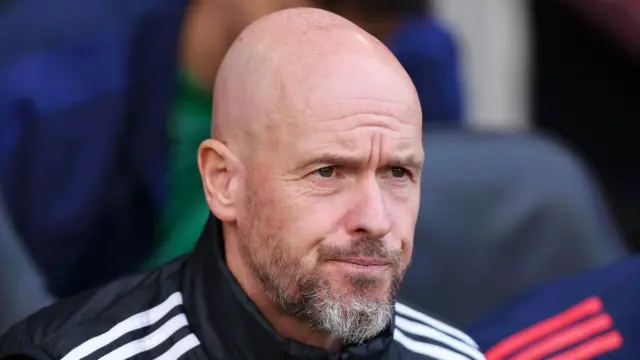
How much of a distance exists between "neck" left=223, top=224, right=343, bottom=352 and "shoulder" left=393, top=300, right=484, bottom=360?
14 centimetres

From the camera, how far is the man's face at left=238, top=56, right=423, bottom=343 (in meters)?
1.79

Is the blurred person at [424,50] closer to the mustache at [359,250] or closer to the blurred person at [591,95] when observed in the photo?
the blurred person at [591,95]

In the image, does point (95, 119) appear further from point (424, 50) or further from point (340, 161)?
point (340, 161)

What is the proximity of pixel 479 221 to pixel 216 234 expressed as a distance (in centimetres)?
105

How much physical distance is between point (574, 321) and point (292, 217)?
63cm

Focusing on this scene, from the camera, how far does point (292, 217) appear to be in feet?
5.94

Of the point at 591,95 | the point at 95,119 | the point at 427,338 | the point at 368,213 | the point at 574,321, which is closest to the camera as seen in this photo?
the point at 368,213

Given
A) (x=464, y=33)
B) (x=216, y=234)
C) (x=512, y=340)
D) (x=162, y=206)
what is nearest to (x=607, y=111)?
(x=464, y=33)

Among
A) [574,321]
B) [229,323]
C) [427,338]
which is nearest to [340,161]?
[229,323]

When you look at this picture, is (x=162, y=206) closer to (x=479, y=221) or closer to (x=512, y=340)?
(x=479, y=221)

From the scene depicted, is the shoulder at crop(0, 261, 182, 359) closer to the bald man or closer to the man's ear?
the bald man

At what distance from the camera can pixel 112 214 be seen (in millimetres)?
2879

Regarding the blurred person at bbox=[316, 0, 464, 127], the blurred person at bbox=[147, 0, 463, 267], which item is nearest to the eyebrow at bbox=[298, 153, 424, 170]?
the blurred person at bbox=[147, 0, 463, 267]

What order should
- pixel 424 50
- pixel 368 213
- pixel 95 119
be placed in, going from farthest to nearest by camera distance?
pixel 424 50
pixel 95 119
pixel 368 213
